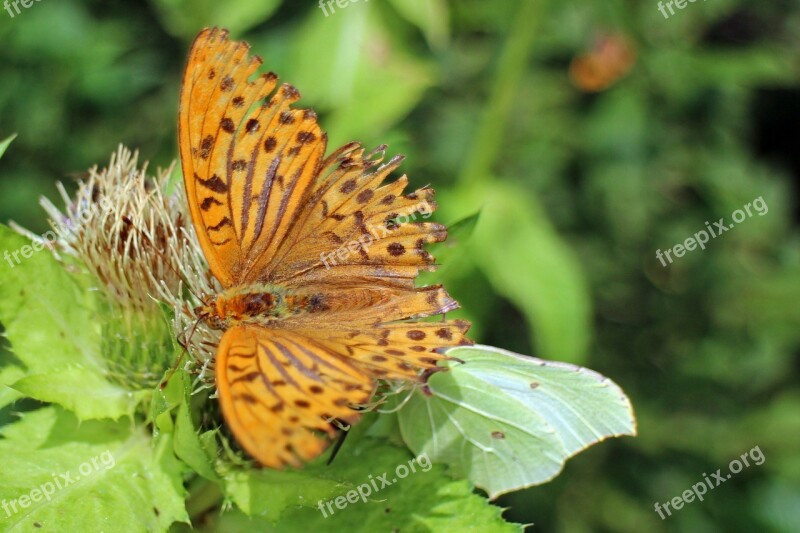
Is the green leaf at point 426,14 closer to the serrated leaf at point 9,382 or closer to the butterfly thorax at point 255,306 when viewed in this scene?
the butterfly thorax at point 255,306

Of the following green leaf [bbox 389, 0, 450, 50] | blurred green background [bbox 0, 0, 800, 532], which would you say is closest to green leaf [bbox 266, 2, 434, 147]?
blurred green background [bbox 0, 0, 800, 532]

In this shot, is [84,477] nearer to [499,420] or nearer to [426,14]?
[499,420]

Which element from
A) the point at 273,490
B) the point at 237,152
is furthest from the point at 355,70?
the point at 273,490

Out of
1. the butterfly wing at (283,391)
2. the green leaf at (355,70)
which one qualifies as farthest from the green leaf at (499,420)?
the green leaf at (355,70)

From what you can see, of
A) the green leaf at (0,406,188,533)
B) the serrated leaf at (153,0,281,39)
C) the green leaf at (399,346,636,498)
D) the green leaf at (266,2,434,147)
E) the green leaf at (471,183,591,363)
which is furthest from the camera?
the green leaf at (266,2,434,147)

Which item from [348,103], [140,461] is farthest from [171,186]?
[348,103]

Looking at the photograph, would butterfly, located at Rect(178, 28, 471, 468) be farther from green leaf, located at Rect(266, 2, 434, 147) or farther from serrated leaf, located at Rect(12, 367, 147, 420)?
green leaf, located at Rect(266, 2, 434, 147)

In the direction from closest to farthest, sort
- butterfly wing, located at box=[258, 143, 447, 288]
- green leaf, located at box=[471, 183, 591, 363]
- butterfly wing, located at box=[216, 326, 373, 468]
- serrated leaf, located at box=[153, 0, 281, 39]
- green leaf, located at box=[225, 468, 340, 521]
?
butterfly wing, located at box=[216, 326, 373, 468], green leaf, located at box=[225, 468, 340, 521], butterfly wing, located at box=[258, 143, 447, 288], green leaf, located at box=[471, 183, 591, 363], serrated leaf, located at box=[153, 0, 281, 39]
